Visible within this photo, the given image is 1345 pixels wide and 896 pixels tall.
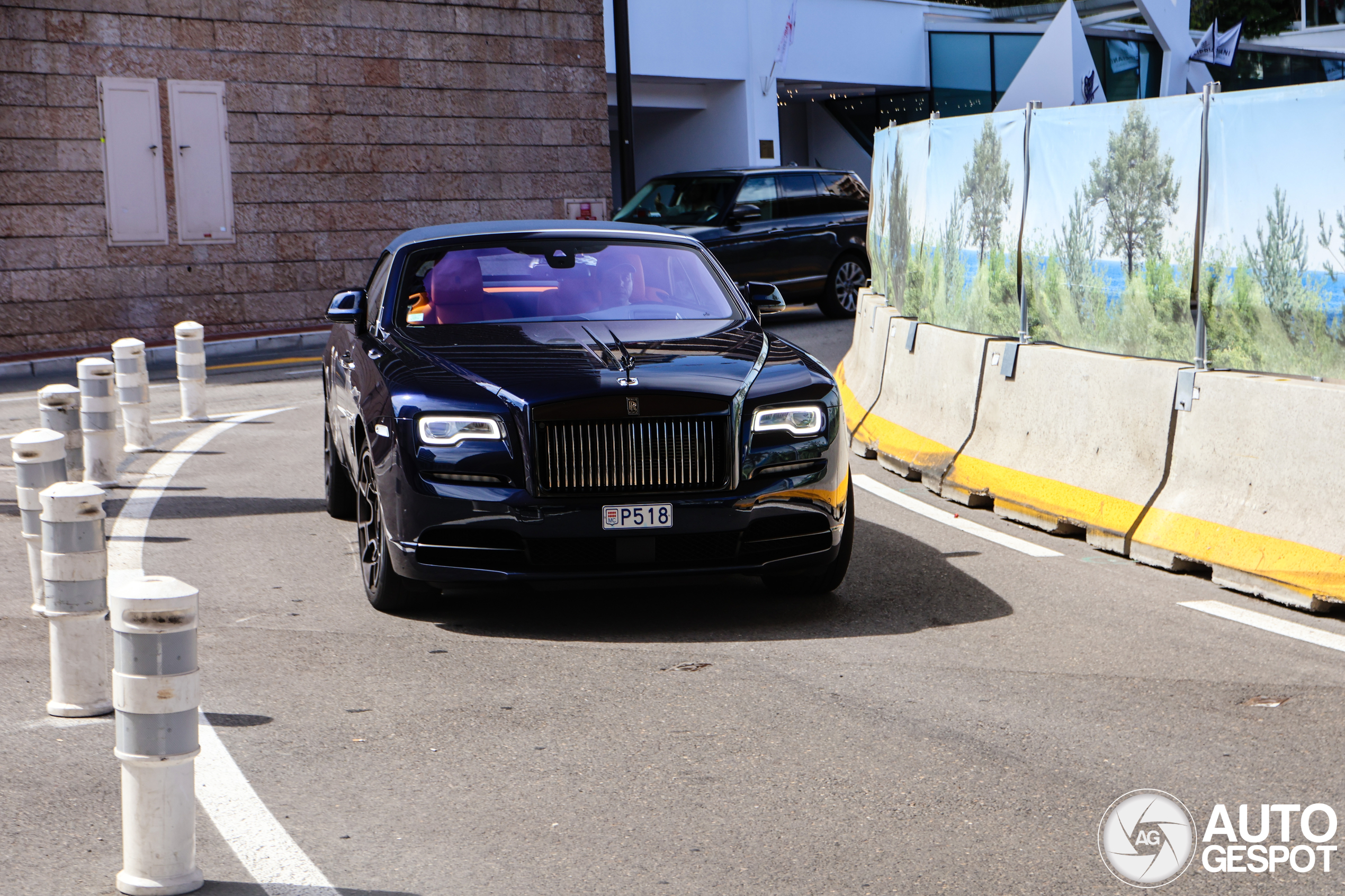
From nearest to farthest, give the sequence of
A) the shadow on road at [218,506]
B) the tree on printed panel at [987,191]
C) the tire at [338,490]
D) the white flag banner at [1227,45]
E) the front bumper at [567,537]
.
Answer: the front bumper at [567,537] < the tire at [338,490] < the shadow on road at [218,506] < the tree on printed panel at [987,191] < the white flag banner at [1227,45]

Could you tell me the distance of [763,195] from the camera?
20438 mm

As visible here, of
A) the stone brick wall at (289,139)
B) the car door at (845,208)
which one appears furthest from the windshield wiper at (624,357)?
the stone brick wall at (289,139)

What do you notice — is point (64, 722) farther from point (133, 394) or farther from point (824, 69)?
point (824, 69)

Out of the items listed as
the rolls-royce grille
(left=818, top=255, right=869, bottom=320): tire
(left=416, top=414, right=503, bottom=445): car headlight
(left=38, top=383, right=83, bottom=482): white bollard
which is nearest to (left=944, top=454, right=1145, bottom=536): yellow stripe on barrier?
the rolls-royce grille

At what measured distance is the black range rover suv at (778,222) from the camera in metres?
20.1

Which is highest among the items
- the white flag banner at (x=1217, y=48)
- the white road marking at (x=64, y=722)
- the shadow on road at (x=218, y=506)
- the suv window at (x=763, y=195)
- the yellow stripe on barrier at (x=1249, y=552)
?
the white flag banner at (x=1217, y=48)

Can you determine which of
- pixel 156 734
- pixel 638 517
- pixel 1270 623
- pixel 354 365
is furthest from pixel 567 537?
pixel 1270 623

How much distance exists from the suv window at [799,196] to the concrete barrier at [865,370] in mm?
7628

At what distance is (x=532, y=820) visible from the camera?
426 cm

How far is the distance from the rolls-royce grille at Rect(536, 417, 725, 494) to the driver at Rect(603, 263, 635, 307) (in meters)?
1.42

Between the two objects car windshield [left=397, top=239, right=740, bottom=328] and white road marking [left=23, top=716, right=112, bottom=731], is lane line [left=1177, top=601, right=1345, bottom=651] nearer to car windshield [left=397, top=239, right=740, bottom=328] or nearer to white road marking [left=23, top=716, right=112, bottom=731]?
car windshield [left=397, top=239, right=740, bottom=328]

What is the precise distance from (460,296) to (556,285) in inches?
17.7

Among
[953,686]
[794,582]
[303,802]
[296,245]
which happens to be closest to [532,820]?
[303,802]

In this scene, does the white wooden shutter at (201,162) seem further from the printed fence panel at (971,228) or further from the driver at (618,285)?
the driver at (618,285)
